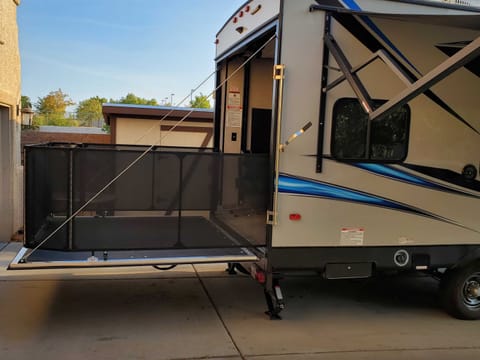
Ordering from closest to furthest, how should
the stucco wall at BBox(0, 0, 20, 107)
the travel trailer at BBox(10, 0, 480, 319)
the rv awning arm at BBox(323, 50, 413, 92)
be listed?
the rv awning arm at BBox(323, 50, 413, 92), the travel trailer at BBox(10, 0, 480, 319), the stucco wall at BBox(0, 0, 20, 107)

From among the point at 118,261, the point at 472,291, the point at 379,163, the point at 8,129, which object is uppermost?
the point at 8,129

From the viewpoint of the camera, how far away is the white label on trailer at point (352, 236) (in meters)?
4.66

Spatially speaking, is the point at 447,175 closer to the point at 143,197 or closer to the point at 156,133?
the point at 143,197

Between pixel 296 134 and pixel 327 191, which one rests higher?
pixel 296 134

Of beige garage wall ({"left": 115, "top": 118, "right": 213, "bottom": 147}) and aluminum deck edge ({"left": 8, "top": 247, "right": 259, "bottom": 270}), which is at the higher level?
beige garage wall ({"left": 115, "top": 118, "right": 213, "bottom": 147})

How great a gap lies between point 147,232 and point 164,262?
1.93 feet

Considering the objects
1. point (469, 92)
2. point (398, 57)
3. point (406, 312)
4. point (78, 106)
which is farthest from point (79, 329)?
point (78, 106)

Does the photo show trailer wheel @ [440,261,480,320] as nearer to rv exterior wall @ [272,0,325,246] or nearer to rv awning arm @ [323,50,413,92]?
rv exterior wall @ [272,0,325,246]

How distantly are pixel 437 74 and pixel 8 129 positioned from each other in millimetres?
6793

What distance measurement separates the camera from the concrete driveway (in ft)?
13.7

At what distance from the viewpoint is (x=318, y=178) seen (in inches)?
179

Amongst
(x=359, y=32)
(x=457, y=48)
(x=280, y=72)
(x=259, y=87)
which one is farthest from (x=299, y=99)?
(x=259, y=87)

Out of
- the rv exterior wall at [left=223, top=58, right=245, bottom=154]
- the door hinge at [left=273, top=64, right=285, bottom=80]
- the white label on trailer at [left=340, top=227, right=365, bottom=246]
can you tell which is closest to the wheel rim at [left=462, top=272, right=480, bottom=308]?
the white label on trailer at [left=340, top=227, right=365, bottom=246]

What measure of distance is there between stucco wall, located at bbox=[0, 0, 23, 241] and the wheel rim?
22.0 feet
